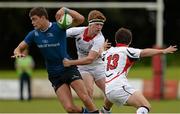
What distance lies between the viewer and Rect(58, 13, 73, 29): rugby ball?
14.4m

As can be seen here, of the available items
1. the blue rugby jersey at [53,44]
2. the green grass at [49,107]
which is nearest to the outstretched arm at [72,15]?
the blue rugby jersey at [53,44]

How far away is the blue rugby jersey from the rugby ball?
118mm

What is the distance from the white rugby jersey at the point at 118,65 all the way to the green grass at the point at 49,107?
8228 mm

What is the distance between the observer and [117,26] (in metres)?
39.2

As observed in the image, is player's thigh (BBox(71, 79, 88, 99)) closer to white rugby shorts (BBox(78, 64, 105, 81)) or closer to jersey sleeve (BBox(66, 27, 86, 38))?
jersey sleeve (BBox(66, 27, 86, 38))

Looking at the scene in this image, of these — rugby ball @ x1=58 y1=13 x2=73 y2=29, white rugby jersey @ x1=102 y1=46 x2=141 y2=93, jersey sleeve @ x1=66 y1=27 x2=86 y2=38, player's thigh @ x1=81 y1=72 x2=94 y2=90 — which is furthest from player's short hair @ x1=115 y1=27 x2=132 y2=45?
player's thigh @ x1=81 y1=72 x2=94 y2=90

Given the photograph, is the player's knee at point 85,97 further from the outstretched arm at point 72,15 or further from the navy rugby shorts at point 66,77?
the outstretched arm at point 72,15

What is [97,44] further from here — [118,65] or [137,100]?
[137,100]

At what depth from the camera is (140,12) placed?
1746 inches

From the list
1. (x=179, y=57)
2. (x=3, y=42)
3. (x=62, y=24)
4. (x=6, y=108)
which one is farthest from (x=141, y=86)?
(x=179, y=57)

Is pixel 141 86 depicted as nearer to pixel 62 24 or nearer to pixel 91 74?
pixel 91 74

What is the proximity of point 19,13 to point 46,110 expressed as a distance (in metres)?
17.6

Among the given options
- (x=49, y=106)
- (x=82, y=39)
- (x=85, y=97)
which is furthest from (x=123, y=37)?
(x=49, y=106)

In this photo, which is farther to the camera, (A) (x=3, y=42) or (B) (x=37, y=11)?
(A) (x=3, y=42)
